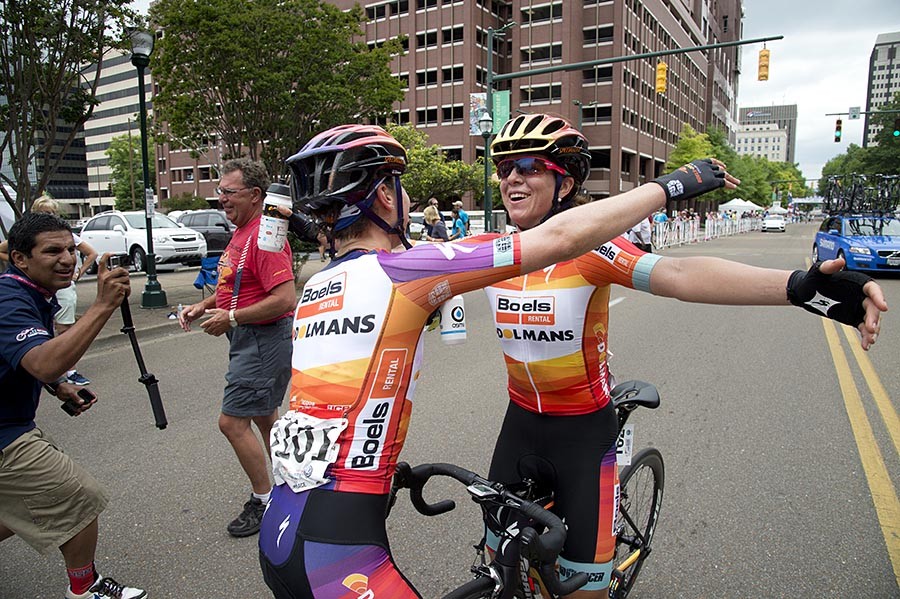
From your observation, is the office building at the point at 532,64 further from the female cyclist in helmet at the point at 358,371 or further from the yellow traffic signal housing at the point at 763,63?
the female cyclist in helmet at the point at 358,371

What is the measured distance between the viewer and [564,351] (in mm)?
2254

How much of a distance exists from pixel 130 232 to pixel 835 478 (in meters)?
20.2

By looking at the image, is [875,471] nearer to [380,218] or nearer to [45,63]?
[380,218]

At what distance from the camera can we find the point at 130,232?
63.2 ft

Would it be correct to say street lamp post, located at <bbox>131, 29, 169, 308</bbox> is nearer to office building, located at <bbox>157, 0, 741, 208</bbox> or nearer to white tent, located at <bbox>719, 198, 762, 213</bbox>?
office building, located at <bbox>157, 0, 741, 208</bbox>

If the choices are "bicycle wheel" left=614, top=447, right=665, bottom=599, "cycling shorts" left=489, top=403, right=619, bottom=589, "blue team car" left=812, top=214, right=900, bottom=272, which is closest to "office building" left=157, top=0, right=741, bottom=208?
"blue team car" left=812, top=214, right=900, bottom=272

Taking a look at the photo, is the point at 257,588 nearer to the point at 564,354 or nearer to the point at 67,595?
the point at 67,595

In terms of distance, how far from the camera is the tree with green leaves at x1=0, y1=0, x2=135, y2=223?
9250mm

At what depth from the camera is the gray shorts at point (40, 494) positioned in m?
2.55

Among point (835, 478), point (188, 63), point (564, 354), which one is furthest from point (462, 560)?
point (188, 63)

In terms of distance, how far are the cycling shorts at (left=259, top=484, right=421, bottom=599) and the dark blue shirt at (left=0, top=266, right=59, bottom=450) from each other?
1.64 m

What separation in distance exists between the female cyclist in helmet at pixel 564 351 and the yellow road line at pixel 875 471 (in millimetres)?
2130

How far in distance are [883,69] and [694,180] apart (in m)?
195

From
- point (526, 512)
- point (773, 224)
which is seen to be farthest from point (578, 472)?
point (773, 224)
